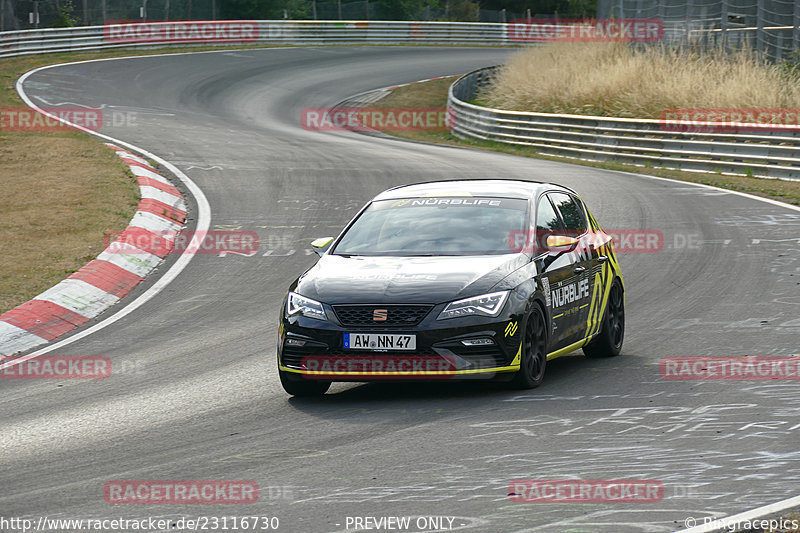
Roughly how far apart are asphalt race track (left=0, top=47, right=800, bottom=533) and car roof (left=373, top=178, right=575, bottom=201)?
150 cm

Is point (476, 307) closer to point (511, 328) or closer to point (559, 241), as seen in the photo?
point (511, 328)

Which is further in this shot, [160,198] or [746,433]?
[160,198]

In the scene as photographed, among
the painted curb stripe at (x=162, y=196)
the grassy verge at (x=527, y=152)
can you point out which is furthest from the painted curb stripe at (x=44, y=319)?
the grassy verge at (x=527, y=152)

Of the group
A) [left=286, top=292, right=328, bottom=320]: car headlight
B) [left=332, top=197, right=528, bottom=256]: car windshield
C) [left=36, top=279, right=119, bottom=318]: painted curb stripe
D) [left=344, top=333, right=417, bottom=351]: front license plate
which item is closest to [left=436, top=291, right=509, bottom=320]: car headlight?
[left=344, top=333, right=417, bottom=351]: front license plate

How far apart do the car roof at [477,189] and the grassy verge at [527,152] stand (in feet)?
35.5

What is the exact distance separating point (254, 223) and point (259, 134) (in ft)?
44.0

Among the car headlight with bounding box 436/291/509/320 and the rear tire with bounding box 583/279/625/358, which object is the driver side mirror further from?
the rear tire with bounding box 583/279/625/358

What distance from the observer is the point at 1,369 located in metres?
10.3

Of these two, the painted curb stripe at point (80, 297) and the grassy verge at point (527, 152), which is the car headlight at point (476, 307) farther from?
the grassy verge at point (527, 152)

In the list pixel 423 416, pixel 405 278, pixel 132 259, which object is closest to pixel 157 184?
pixel 132 259

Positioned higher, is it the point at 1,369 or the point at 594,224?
the point at 594,224

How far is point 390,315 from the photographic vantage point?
8.28 m

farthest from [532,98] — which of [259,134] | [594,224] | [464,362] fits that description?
[464,362]

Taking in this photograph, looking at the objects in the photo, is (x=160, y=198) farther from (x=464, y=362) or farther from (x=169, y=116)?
(x=169, y=116)
